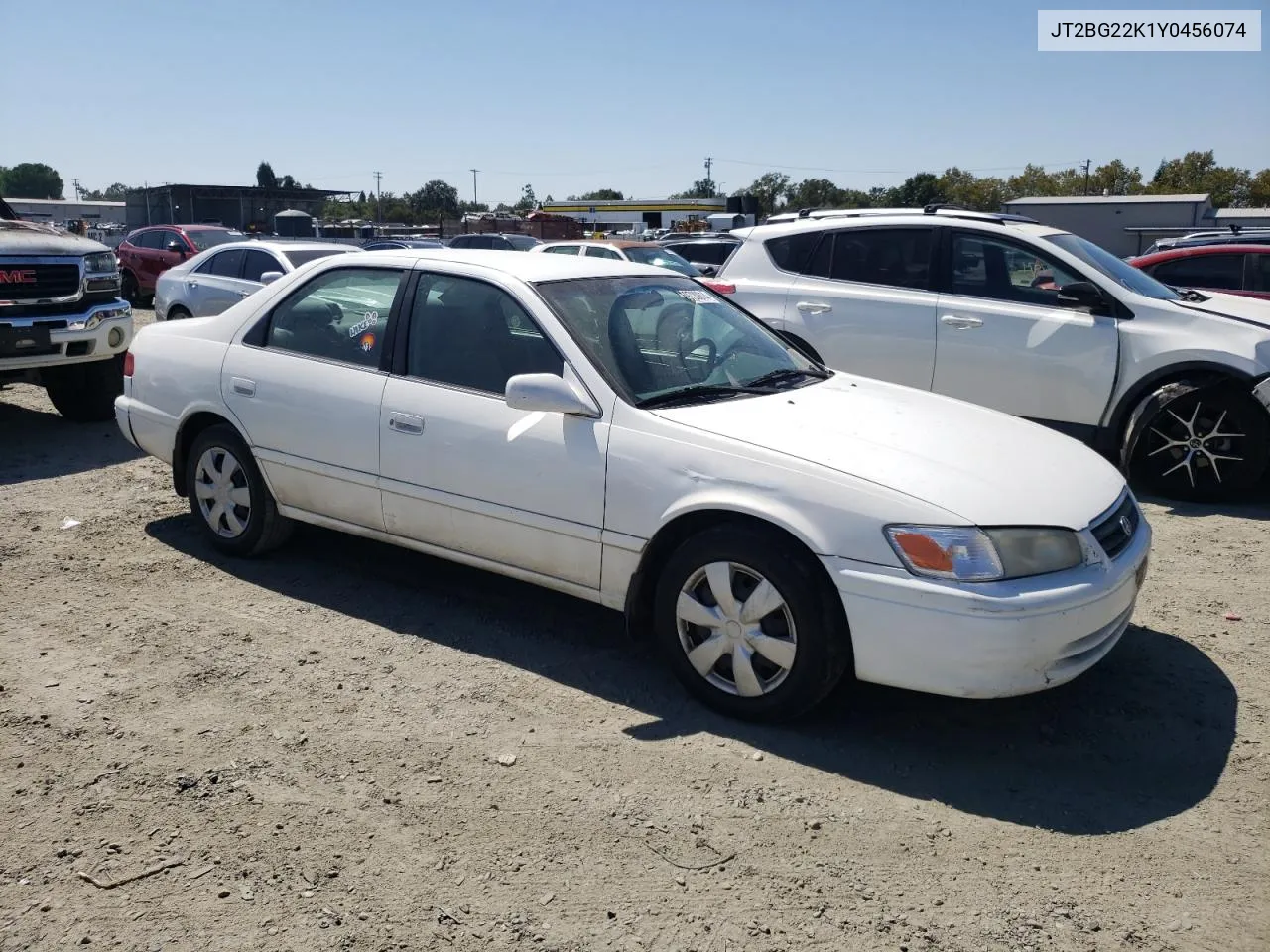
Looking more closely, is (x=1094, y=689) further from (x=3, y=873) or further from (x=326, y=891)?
(x=3, y=873)

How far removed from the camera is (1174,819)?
332 cm

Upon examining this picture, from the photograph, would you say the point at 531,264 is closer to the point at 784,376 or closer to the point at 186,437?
the point at 784,376

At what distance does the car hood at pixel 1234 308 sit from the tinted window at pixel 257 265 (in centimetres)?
948

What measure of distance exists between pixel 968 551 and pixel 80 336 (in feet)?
23.8

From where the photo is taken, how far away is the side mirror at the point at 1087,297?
7.11m

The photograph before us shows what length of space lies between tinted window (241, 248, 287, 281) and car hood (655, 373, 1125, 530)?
9500 mm

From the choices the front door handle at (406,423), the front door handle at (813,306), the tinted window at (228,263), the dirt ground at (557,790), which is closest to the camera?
the dirt ground at (557,790)

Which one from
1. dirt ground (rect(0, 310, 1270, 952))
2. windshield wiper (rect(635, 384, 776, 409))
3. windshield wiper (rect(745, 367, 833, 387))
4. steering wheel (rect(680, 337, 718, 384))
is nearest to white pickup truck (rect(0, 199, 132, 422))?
dirt ground (rect(0, 310, 1270, 952))

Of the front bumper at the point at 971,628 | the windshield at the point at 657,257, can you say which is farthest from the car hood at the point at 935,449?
the windshield at the point at 657,257

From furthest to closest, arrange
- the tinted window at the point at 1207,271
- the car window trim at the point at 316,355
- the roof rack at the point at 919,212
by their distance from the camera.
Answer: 1. the tinted window at the point at 1207,271
2. the roof rack at the point at 919,212
3. the car window trim at the point at 316,355

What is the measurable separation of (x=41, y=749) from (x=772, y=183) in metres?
126

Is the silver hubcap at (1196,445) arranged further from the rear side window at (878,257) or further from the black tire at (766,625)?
the black tire at (766,625)

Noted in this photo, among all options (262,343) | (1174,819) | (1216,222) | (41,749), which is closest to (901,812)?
(1174,819)

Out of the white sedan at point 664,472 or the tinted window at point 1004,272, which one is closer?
the white sedan at point 664,472
